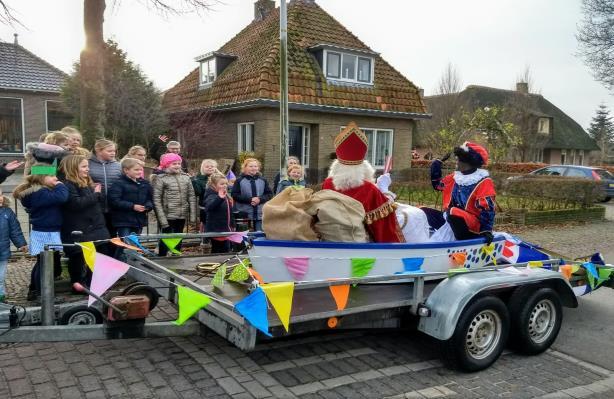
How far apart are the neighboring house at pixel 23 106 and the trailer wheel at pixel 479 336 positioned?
22.0 metres

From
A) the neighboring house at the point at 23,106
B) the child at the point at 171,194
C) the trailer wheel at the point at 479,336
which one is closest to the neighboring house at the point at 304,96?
the neighboring house at the point at 23,106

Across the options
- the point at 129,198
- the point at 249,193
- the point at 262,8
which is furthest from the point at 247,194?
the point at 262,8

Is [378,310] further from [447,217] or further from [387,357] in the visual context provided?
[447,217]

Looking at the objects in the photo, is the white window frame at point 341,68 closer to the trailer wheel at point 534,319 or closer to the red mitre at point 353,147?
the red mitre at point 353,147

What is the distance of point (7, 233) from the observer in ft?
17.2

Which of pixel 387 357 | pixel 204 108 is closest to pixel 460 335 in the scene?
pixel 387 357

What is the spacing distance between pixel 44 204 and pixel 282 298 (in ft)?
10.5

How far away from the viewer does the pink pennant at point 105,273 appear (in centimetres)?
367

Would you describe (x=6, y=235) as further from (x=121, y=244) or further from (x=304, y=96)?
(x=304, y=96)

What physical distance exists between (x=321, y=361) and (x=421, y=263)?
1209mm

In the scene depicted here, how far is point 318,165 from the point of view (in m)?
19.6

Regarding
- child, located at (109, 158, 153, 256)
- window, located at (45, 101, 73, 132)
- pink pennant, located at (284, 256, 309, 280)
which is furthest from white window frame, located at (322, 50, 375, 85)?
pink pennant, located at (284, 256, 309, 280)

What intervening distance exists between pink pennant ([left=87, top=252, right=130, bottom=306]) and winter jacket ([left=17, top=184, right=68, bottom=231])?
1740mm

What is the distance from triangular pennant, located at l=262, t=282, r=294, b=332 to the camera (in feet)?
10.6
